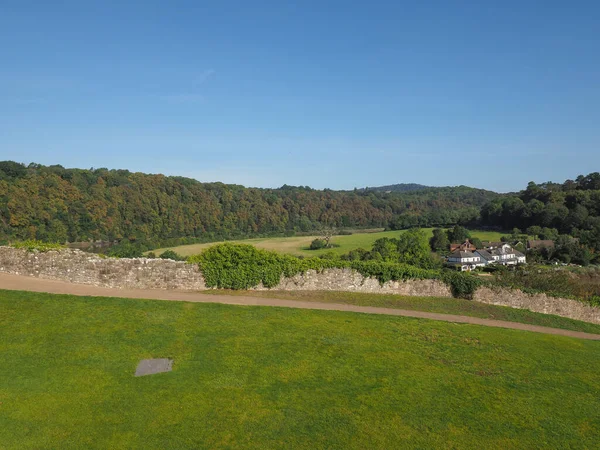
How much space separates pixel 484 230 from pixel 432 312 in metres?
79.0

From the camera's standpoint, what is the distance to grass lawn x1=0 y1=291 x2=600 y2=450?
832 cm

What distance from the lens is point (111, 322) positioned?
13.4 metres

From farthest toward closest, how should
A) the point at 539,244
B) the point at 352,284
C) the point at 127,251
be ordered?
the point at 539,244 < the point at 127,251 < the point at 352,284

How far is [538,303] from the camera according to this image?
2311cm

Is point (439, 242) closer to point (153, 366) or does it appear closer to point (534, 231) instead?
point (534, 231)

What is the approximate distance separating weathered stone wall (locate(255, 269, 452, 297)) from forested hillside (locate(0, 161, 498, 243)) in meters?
31.7

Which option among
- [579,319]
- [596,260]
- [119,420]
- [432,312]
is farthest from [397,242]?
[119,420]

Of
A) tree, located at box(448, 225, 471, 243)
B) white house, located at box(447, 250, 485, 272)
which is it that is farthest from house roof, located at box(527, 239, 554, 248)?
white house, located at box(447, 250, 485, 272)

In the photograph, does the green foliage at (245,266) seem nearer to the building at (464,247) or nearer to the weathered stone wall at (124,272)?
the weathered stone wall at (124,272)

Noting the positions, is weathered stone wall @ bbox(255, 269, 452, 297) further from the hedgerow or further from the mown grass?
the mown grass

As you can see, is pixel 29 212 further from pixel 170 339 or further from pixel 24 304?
pixel 170 339

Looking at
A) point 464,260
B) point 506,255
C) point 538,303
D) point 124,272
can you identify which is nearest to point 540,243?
point 506,255

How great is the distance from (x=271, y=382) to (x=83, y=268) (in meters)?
11.4

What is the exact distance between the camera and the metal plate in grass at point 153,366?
1055 cm
